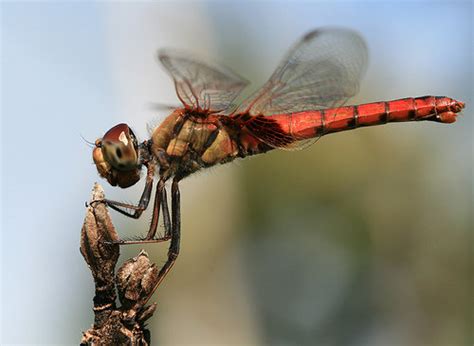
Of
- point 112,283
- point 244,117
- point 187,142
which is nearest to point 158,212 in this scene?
point 187,142

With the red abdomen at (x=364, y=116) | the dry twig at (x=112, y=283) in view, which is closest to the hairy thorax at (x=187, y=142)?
the red abdomen at (x=364, y=116)

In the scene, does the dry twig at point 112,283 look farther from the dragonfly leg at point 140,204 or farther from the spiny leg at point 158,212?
the spiny leg at point 158,212

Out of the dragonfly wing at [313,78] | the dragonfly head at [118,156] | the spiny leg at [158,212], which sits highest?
the dragonfly wing at [313,78]

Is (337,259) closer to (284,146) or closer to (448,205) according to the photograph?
(448,205)

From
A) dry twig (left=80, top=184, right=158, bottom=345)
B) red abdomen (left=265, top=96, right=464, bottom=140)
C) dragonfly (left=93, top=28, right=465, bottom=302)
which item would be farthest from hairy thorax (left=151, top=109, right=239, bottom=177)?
dry twig (left=80, top=184, right=158, bottom=345)

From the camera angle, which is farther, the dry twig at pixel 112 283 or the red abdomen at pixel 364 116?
the red abdomen at pixel 364 116

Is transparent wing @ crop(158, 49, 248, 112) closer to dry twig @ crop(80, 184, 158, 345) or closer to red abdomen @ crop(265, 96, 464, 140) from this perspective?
red abdomen @ crop(265, 96, 464, 140)
